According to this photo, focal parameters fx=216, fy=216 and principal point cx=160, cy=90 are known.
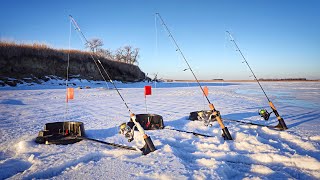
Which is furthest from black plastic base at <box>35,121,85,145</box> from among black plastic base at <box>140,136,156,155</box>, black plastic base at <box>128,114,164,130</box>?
black plastic base at <box>128,114,164,130</box>

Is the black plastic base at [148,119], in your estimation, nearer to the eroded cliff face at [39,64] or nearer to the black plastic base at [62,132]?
the black plastic base at [62,132]

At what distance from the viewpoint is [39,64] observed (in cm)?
2100

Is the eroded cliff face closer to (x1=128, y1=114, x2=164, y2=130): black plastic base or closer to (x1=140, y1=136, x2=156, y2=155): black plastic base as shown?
(x1=128, y1=114, x2=164, y2=130): black plastic base

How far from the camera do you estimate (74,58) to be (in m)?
26.0

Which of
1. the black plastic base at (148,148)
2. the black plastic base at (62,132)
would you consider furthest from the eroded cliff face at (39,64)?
the black plastic base at (148,148)

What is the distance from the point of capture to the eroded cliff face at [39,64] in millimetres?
18047

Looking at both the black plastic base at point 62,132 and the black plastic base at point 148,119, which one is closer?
the black plastic base at point 62,132

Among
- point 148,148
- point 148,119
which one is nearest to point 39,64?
point 148,119

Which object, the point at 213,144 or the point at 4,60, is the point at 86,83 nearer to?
the point at 4,60

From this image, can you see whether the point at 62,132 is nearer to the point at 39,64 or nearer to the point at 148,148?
the point at 148,148

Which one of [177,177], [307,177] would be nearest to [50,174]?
[177,177]

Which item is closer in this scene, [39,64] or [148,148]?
[148,148]

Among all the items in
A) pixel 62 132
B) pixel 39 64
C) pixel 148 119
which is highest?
pixel 39 64

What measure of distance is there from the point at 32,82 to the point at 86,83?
531 cm
